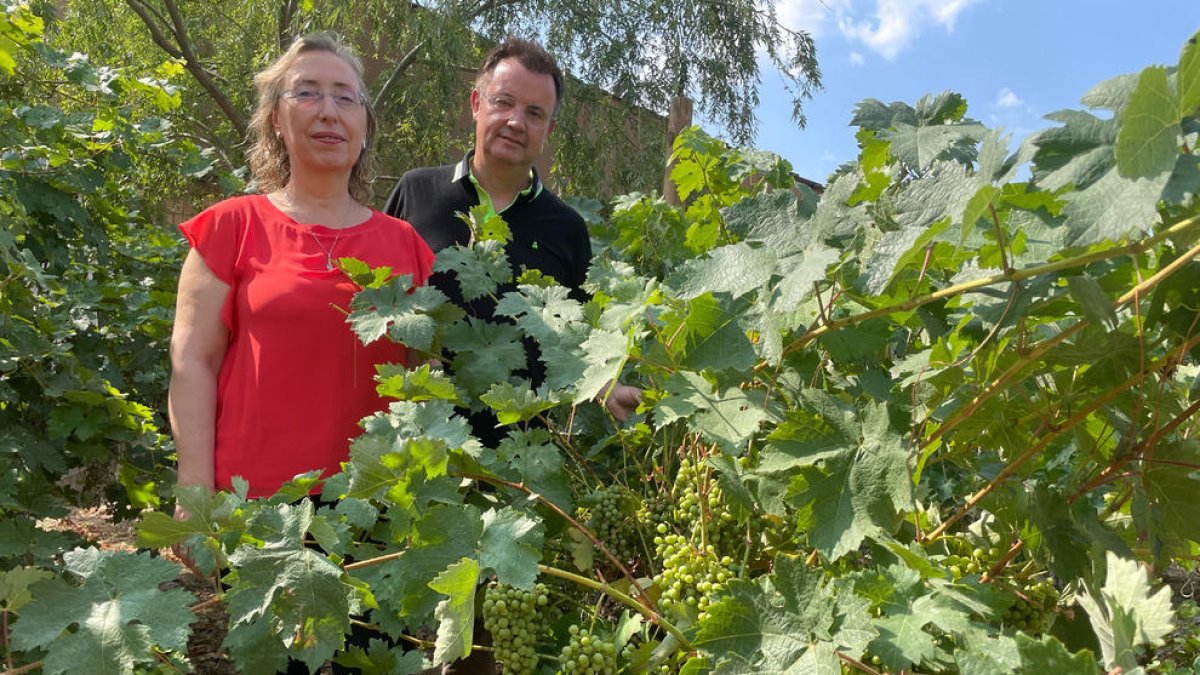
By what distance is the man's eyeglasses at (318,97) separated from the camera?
2.24m

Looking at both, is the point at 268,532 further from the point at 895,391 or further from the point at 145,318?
the point at 145,318

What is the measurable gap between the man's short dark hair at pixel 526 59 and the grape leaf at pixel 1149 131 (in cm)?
222

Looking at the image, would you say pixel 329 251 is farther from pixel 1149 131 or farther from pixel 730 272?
pixel 1149 131

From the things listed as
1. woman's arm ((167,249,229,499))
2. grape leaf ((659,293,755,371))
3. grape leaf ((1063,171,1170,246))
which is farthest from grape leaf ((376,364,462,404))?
grape leaf ((1063,171,1170,246))

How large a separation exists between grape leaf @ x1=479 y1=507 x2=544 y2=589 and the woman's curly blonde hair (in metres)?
1.44

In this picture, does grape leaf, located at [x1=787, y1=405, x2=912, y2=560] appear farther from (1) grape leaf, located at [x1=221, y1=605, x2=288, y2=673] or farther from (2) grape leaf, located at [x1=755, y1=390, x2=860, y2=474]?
(1) grape leaf, located at [x1=221, y1=605, x2=288, y2=673]

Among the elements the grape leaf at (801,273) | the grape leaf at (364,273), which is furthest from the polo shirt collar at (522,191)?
the grape leaf at (801,273)

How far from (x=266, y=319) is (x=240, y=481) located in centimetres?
78

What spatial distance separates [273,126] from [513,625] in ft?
5.27

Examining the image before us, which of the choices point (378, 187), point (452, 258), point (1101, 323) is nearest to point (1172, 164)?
point (1101, 323)

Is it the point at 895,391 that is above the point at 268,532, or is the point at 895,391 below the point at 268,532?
above

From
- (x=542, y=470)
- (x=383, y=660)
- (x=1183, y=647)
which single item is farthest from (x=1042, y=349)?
(x=1183, y=647)

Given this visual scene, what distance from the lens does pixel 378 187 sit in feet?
40.7

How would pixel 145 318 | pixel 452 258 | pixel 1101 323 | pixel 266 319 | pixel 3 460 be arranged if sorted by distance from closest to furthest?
1. pixel 1101 323
2. pixel 452 258
3. pixel 266 319
4. pixel 3 460
5. pixel 145 318
